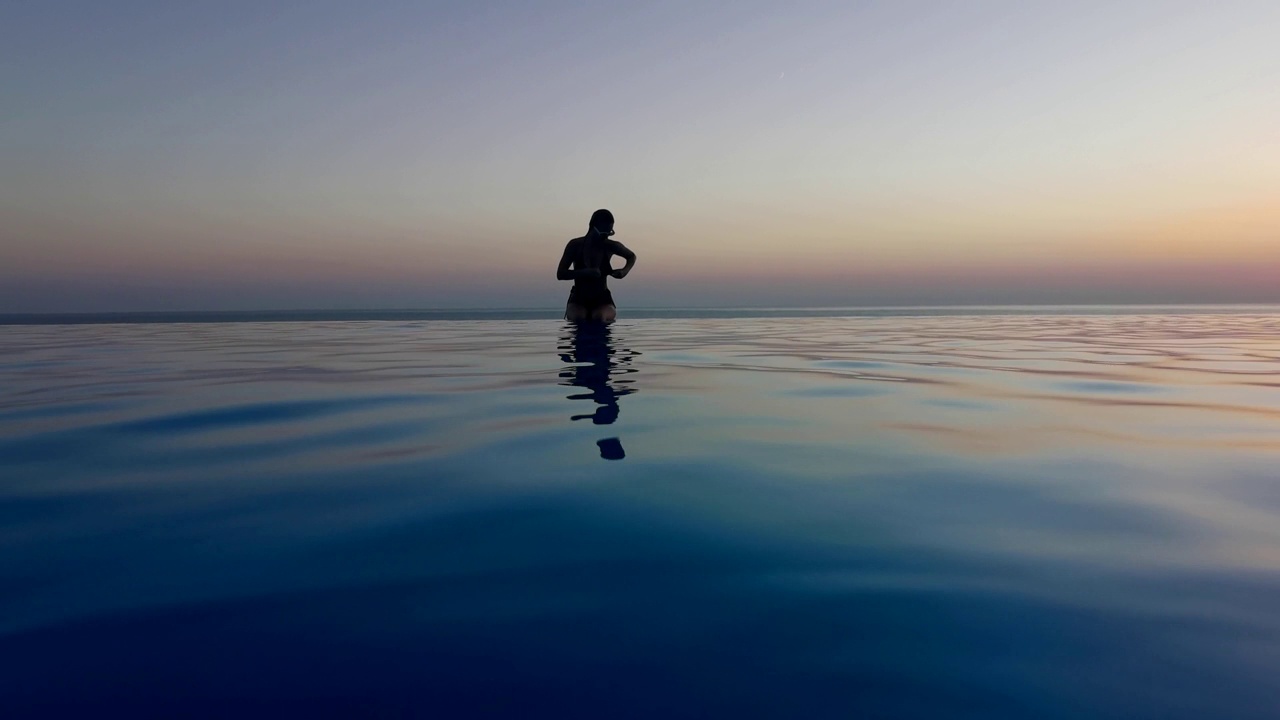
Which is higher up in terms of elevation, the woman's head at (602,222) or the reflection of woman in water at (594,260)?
the woman's head at (602,222)

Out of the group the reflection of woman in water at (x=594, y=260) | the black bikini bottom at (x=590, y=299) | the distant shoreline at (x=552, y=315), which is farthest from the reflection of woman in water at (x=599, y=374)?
the distant shoreline at (x=552, y=315)

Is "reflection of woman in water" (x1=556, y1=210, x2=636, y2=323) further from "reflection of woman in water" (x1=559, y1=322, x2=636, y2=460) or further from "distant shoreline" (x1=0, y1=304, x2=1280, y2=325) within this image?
"distant shoreline" (x1=0, y1=304, x2=1280, y2=325)

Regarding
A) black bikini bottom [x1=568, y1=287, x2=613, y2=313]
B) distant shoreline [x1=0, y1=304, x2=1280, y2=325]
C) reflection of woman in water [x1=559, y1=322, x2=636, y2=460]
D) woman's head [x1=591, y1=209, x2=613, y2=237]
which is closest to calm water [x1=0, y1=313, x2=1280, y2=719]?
reflection of woman in water [x1=559, y1=322, x2=636, y2=460]

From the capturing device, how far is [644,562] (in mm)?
1519

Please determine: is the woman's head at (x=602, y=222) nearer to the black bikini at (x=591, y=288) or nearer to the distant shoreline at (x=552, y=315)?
the black bikini at (x=591, y=288)

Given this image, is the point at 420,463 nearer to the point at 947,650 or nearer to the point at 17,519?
the point at 17,519

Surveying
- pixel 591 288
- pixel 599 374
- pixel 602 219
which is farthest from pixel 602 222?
pixel 599 374

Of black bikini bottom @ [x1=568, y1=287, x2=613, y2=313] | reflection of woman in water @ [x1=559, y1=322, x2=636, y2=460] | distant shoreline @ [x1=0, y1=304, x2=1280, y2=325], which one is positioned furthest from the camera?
distant shoreline @ [x1=0, y1=304, x2=1280, y2=325]

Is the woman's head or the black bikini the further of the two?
the black bikini

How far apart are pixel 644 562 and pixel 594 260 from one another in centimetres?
940

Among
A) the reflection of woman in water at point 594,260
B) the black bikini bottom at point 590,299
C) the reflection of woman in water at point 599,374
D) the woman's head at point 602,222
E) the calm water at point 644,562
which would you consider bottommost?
the calm water at point 644,562

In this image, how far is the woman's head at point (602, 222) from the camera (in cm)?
1029

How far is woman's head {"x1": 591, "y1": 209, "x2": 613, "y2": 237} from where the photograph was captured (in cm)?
1029

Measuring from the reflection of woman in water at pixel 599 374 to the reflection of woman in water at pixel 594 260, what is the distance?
1668 millimetres
